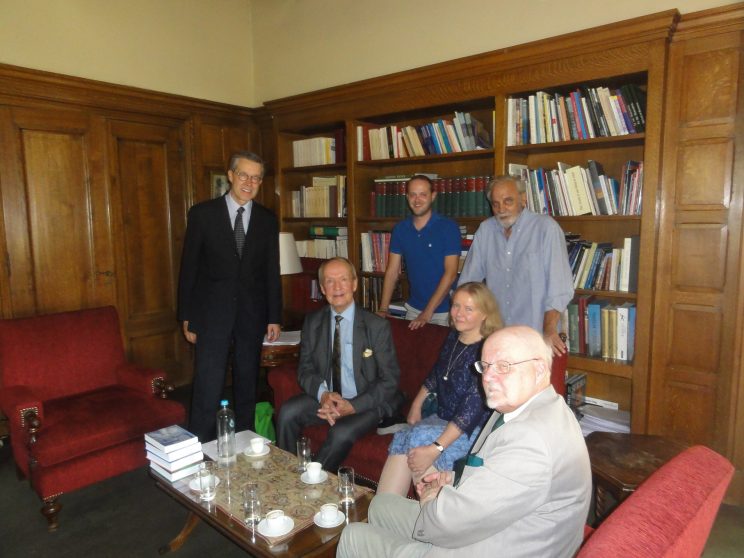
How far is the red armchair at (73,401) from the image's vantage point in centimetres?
260

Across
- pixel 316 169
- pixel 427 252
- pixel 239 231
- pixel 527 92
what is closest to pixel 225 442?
pixel 239 231

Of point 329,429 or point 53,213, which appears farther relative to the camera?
point 53,213

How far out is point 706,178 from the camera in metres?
2.66

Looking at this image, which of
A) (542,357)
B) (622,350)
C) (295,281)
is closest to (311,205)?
(295,281)

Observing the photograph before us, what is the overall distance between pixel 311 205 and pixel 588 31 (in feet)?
8.20

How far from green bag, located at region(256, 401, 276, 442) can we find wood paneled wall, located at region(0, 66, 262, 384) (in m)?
1.60

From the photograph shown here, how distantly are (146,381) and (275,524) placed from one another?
178 cm

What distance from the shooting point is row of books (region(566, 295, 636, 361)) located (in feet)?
9.88

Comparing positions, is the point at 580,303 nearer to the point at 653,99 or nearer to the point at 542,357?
the point at 653,99

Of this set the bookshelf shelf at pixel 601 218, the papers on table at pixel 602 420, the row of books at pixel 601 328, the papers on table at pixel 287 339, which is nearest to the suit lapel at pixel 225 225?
the papers on table at pixel 287 339

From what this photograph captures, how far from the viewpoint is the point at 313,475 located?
206 centimetres

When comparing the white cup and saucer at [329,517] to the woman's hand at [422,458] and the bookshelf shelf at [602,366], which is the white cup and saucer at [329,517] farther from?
the bookshelf shelf at [602,366]

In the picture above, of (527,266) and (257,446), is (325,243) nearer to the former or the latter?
(527,266)

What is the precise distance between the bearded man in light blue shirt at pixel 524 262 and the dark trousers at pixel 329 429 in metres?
0.98
